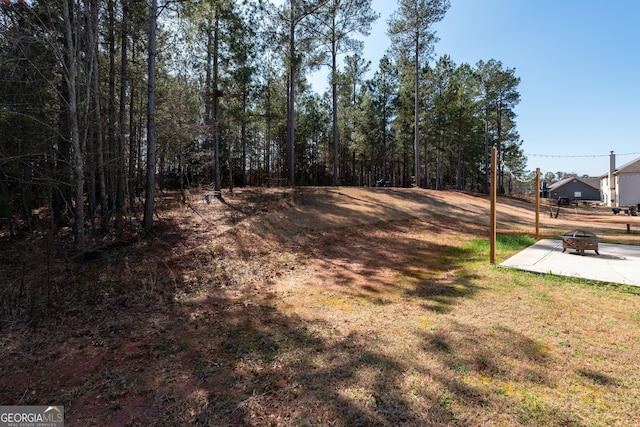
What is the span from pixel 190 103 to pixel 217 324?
1181 centimetres

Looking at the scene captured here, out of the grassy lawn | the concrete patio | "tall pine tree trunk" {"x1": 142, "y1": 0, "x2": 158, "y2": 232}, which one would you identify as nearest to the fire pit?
the concrete patio

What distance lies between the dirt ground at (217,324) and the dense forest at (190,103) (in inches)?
79.2

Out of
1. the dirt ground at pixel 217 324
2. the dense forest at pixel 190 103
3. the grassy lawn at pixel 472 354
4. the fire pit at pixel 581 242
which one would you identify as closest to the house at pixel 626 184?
the dense forest at pixel 190 103

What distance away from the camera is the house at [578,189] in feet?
157

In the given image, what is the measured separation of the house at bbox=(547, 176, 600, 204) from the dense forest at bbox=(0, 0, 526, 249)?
23520 millimetres

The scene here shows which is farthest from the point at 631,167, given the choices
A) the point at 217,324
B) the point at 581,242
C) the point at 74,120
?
the point at 74,120

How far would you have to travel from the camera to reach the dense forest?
7.22 metres

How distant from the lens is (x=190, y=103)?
1295 centimetres

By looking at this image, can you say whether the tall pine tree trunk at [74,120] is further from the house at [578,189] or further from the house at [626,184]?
the house at [578,189]

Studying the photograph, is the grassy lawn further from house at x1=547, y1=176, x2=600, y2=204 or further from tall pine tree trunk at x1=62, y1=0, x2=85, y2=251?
house at x1=547, y1=176, x2=600, y2=204

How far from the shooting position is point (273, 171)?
3219 cm

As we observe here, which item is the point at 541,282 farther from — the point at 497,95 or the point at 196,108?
the point at 497,95

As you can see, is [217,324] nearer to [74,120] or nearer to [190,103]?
[74,120]

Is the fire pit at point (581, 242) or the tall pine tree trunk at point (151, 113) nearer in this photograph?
the fire pit at point (581, 242)
